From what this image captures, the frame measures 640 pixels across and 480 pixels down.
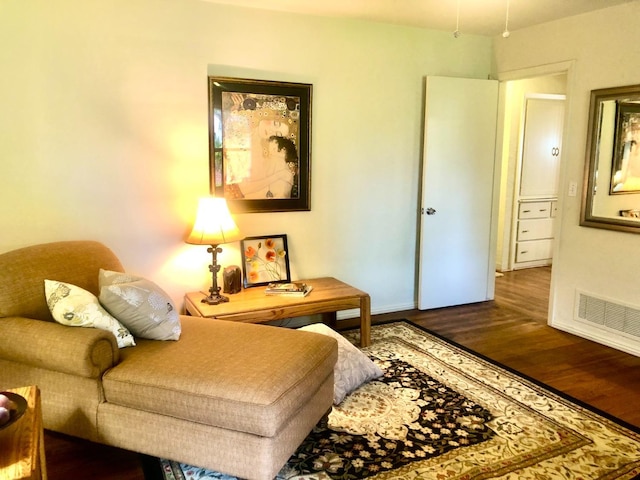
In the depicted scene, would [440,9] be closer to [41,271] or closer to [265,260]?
[265,260]

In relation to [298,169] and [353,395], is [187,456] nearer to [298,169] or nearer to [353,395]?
[353,395]

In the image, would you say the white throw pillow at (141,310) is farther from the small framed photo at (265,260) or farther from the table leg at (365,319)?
the table leg at (365,319)

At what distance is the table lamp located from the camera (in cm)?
312

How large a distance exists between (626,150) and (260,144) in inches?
103

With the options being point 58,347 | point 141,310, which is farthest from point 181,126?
point 58,347

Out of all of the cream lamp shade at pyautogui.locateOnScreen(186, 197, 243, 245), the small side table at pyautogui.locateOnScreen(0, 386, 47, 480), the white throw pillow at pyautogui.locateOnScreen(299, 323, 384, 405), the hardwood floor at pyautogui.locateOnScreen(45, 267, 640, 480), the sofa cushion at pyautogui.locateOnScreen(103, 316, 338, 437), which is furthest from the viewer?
the cream lamp shade at pyautogui.locateOnScreen(186, 197, 243, 245)

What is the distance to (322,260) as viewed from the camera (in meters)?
3.90

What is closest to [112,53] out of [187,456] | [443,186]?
[187,456]

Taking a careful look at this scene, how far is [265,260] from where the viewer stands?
363cm

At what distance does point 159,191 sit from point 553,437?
8.90 ft

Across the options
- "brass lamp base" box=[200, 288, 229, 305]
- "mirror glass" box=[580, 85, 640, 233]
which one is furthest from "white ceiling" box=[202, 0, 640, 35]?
"brass lamp base" box=[200, 288, 229, 305]

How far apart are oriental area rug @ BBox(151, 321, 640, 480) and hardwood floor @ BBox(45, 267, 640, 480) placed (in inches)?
7.7

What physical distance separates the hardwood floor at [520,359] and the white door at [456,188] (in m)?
0.28

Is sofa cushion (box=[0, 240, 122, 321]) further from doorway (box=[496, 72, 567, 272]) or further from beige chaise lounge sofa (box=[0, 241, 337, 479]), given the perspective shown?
doorway (box=[496, 72, 567, 272])
